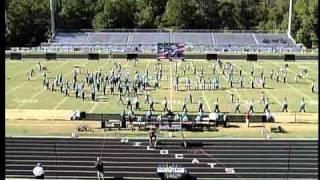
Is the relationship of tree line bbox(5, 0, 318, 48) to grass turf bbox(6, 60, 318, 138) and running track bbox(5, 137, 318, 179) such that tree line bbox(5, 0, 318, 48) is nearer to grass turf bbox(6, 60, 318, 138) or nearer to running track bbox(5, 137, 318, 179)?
grass turf bbox(6, 60, 318, 138)

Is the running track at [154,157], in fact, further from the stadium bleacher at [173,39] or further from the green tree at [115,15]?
the green tree at [115,15]

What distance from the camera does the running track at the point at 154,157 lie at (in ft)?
55.1

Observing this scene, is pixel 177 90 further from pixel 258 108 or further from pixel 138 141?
pixel 138 141

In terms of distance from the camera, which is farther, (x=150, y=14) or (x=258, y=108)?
(x=150, y=14)

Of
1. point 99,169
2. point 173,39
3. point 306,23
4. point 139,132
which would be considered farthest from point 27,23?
point 99,169

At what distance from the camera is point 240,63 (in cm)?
5878

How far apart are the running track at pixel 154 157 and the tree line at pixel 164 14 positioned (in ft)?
240

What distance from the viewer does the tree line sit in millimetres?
97062

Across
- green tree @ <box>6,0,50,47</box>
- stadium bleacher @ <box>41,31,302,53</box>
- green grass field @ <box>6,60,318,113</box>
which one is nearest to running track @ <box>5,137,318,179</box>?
green grass field @ <box>6,60,318,113</box>

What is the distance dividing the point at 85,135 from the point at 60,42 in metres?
63.2

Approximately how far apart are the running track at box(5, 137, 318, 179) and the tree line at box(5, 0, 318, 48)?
73181 millimetres

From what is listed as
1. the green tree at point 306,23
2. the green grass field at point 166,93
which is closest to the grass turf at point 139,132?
the green grass field at point 166,93

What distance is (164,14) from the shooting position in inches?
4053

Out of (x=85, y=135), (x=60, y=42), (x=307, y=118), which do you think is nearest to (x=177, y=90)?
(x=307, y=118)
